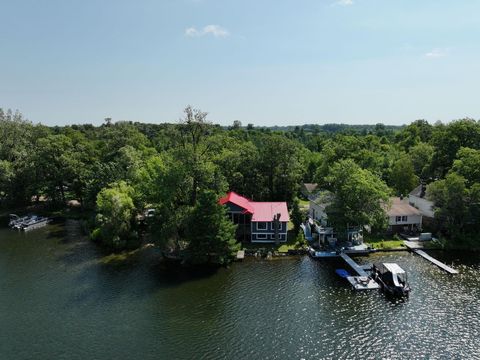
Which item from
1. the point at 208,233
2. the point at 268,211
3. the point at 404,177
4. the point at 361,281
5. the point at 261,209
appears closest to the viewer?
the point at 361,281

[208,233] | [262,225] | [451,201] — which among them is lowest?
[262,225]

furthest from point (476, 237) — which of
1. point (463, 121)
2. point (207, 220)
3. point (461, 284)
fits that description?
point (207, 220)

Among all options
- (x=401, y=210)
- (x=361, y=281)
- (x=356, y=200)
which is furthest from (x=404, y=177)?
(x=361, y=281)

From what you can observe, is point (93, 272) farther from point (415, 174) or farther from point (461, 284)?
point (415, 174)

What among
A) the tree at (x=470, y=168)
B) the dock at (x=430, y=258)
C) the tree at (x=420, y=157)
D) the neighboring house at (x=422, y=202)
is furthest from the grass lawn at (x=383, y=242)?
the tree at (x=420, y=157)

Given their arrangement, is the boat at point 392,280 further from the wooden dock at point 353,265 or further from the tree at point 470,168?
the tree at point 470,168

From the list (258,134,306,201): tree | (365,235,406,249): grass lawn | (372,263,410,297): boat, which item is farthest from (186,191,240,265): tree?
(258,134,306,201): tree

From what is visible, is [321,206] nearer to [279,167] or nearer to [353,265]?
[279,167]
